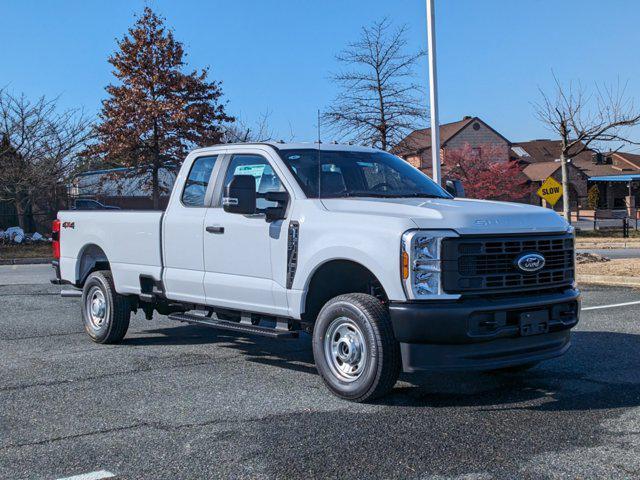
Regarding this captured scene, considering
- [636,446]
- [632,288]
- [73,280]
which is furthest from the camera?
[632,288]

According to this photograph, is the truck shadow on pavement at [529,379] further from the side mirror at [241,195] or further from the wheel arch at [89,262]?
the side mirror at [241,195]

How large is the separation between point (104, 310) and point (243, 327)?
2.40 metres

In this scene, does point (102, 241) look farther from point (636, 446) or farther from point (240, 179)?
point (636, 446)

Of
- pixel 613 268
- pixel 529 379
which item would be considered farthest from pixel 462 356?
pixel 613 268

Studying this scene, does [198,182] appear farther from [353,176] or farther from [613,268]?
[613,268]

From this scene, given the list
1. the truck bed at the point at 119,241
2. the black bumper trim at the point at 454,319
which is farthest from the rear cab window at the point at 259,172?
the black bumper trim at the point at 454,319

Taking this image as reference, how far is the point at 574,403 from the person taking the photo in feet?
18.8

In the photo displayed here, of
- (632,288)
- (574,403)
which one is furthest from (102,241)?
(632,288)

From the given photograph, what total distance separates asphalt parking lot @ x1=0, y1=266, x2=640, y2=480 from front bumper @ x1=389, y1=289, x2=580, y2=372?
37cm

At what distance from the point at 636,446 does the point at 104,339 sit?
5756 mm

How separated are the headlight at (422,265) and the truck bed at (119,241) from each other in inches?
126

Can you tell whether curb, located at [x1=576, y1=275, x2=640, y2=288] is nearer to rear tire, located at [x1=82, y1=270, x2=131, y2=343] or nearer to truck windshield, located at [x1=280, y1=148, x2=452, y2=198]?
truck windshield, located at [x1=280, y1=148, x2=452, y2=198]

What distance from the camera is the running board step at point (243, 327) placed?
21.4 ft

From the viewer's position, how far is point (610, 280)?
15.0 meters
